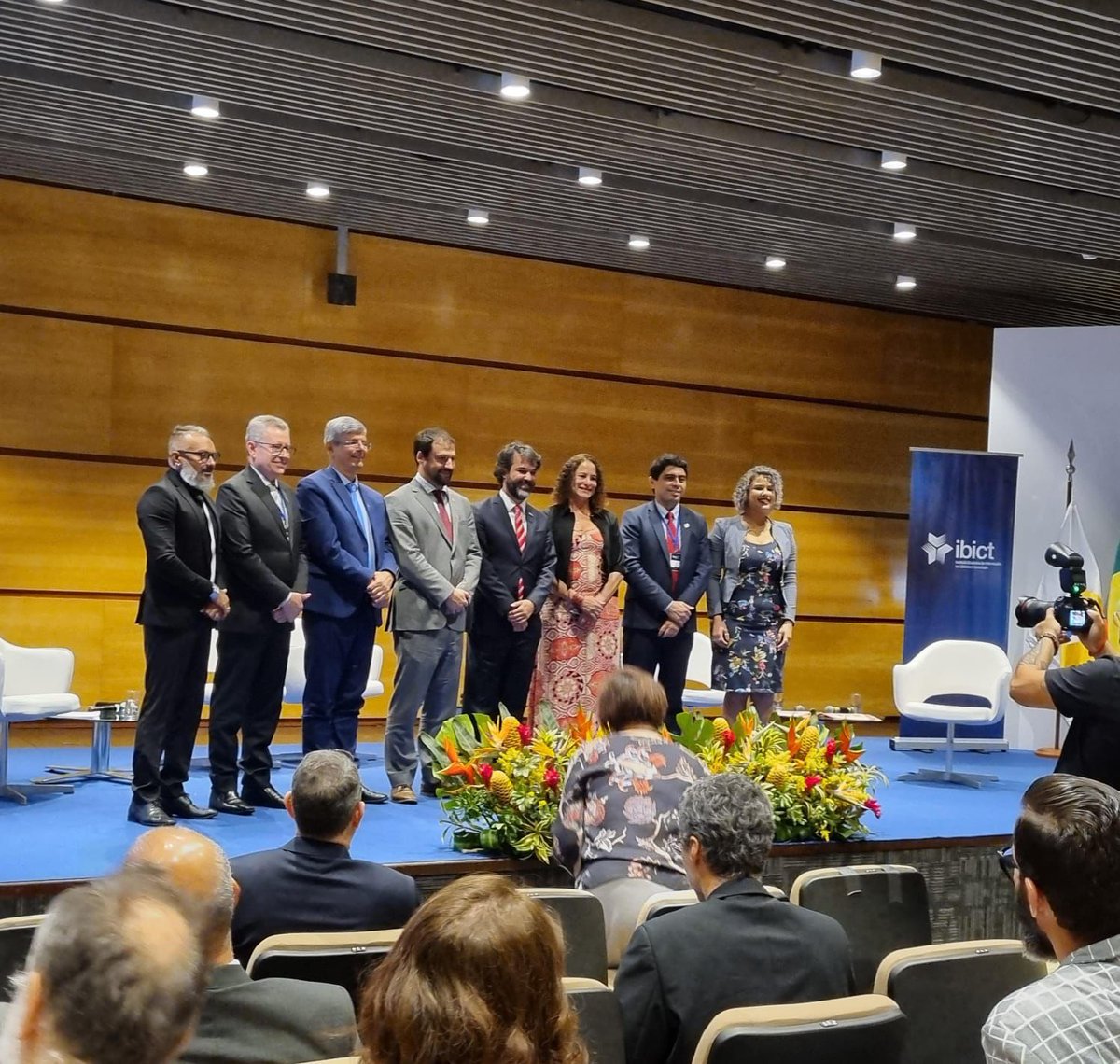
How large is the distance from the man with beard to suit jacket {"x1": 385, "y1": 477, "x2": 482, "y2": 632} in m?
4.06

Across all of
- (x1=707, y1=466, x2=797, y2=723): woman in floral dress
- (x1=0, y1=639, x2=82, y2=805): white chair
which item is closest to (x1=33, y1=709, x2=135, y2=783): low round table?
(x1=0, y1=639, x2=82, y2=805): white chair

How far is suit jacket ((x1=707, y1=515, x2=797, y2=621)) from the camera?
7145 millimetres

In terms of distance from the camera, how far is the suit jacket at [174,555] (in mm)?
5176

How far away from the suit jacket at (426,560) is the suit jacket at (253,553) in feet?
1.76

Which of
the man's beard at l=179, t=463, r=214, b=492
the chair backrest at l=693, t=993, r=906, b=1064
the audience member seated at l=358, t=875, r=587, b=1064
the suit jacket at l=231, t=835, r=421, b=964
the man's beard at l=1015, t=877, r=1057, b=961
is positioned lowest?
the suit jacket at l=231, t=835, r=421, b=964

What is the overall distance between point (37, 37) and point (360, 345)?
10.6ft

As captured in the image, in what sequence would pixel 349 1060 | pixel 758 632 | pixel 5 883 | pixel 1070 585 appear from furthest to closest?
pixel 758 632 → pixel 5 883 → pixel 1070 585 → pixel 349 1060

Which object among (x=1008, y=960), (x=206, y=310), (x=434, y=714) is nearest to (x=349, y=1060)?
(x=1008, y=960)

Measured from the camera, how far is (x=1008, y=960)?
2.77 meters

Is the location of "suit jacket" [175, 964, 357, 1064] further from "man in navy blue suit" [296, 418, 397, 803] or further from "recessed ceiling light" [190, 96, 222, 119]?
"recessed ceiling light" [190, 96, 222, 119]

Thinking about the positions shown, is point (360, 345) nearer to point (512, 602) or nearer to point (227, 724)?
point (512, 602)

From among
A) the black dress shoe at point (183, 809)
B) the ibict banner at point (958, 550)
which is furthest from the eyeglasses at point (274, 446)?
the ibict banner at point (958, 550)

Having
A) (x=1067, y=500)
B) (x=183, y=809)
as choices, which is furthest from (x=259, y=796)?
(x=1067, y=500)

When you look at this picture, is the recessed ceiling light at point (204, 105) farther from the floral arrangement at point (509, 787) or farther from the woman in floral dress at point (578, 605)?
the floral arrangement at point (509, 787)
